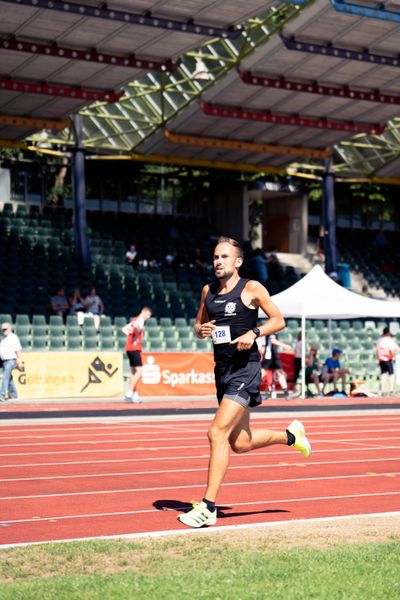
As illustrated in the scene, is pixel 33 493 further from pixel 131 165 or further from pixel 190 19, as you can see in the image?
pixel 131 165

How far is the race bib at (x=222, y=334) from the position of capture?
8.98 m

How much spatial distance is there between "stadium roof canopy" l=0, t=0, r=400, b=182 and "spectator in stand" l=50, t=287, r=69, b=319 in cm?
606

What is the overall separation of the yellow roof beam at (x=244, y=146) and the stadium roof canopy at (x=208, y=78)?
1.8 inches

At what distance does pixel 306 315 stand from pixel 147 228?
18950 mm

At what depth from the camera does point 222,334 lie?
8.99 metres

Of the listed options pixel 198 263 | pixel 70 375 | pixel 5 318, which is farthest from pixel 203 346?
pixel 198 263

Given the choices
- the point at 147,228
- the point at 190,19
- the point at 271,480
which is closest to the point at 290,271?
the point at 147,228

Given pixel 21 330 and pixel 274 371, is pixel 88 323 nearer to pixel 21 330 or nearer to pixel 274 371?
pixel 21 330

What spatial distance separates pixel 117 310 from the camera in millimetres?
36219

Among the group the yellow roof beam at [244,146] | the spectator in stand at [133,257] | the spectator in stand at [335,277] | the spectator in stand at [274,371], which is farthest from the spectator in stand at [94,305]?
the spectator in stand at [335,277]

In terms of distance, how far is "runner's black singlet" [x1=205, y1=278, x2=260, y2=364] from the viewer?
354 inches

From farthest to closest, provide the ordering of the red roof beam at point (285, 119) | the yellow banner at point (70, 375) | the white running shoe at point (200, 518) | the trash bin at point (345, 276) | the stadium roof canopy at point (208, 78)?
the trash bin at point (345, 276) < the red roof beam at point (285, 119) < the stadium roof canopy at point (208, 78) < the yellow banner at point (70, 375) < the white running shoe at point (200, 518)

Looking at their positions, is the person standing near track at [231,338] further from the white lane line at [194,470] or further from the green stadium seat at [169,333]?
the green stadium seat at [169,333]

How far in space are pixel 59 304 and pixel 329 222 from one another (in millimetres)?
16388
